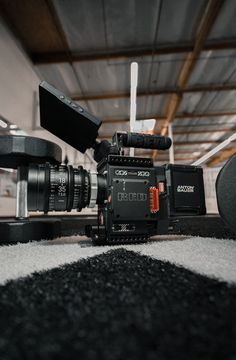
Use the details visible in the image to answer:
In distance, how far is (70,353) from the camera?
185 mm

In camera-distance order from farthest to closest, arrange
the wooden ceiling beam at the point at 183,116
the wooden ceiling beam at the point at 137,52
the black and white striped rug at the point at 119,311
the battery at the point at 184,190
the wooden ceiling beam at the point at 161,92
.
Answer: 1. the wooden ceiling beam at the point at 183,116
2. the wooden ceiling beam at the point at 161,92
3. the wooden ceiling beam at the point at 137,52
4. the battery at the point at 184,190
5. the black and white striped rug at the point at 119,311

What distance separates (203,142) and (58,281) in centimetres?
648

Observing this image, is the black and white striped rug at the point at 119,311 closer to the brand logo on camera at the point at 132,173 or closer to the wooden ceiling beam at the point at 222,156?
the brand logo on camera at the point at 132,173

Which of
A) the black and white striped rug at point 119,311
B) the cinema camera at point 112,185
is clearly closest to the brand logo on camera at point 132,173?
the cinema camera at point 112,185

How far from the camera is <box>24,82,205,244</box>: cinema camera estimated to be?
746mm

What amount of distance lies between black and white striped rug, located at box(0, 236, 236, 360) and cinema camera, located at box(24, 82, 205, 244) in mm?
312

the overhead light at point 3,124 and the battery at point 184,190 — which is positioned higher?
the overhead light at point 3,124

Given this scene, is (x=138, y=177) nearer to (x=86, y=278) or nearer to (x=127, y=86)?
(x=86, y=278)

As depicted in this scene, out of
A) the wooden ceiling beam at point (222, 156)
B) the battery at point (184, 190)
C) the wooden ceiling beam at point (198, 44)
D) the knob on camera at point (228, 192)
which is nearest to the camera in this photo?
the knob on camera at point (228, 192)

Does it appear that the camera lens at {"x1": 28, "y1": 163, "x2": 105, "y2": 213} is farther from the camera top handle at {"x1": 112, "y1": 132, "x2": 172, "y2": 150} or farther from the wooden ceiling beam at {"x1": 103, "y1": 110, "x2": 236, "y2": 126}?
the wooden ceiling beam at {"x1": 103, "y1": 110, "x2": 236, "y2": 126}

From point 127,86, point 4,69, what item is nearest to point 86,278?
point 4,69

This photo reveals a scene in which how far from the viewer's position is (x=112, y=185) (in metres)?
0.78

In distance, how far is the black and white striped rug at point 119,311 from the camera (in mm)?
189

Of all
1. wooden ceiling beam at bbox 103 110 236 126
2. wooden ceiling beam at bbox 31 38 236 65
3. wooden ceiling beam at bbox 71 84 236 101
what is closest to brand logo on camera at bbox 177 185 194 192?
wooden ceiling beam at bbox 31 38 236 65
